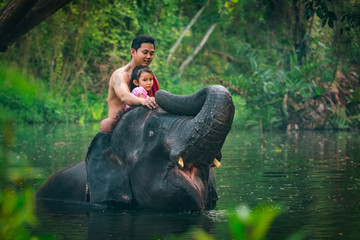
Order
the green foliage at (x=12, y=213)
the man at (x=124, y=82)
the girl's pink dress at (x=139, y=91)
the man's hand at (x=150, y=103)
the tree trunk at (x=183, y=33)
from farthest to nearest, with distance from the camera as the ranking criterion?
the tree trunk at (x=183, y=33) < the man at (x=124, y=82) < the girl's pink dress at (x=139, y=91) < the man's hand at (x=150, y=103) < the green foliage at (x=12, y=213)

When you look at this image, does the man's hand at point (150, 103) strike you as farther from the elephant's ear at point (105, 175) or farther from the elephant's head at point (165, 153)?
the elephant's ear at point (105, 175)

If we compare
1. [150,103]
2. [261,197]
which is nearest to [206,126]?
[150,103]

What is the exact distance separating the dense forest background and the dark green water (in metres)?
2.24

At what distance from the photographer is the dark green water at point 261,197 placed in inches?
235

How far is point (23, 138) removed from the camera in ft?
60.3

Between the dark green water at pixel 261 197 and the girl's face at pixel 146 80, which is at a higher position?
the girl's face at pixel 146 80

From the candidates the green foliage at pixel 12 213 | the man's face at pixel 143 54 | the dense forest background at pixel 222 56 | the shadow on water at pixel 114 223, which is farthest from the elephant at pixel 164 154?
the green foliage at pixel 12 213

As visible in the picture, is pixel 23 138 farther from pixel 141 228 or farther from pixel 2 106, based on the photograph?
pixel 2 106

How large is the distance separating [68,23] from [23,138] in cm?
938

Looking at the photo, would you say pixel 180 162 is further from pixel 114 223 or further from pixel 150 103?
pixel 150 103

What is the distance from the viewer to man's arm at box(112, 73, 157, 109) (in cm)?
720

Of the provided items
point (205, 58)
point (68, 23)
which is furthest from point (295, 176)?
point (205, 58)

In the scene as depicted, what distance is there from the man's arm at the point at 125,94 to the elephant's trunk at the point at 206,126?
74 cm

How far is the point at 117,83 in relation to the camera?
25.3 ft
